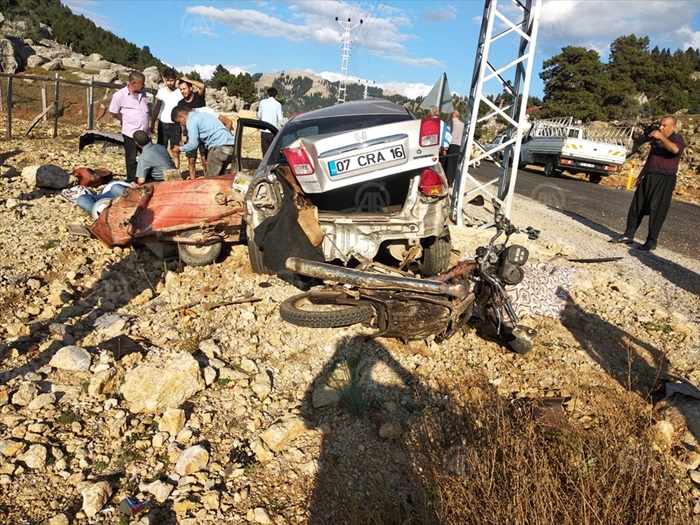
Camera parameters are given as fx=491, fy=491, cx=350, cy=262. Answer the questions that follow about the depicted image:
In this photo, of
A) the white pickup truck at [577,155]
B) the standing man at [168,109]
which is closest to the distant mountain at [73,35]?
the white pickup truck at [577,155]

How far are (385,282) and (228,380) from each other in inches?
51.0

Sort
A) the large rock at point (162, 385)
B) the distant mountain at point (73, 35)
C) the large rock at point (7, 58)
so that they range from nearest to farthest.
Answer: the large rock at point (162, 385) < the large rock at point (7, 58) < the distant mountain at point (73, 35)

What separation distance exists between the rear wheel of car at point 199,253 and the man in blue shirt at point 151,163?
70.3 inches

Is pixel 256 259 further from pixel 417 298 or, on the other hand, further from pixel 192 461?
pixel 192 461

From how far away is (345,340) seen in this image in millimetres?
4043

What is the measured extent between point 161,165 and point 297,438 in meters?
5.14

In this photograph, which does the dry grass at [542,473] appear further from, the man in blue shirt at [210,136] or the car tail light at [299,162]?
the man in blue shirt at [210,136]

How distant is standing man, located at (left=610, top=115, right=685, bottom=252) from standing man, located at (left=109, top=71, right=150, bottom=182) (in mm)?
7585

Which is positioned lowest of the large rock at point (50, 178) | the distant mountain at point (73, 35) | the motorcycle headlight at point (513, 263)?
the large rock at point (50, 178)

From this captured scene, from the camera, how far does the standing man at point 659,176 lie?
21.8 ft

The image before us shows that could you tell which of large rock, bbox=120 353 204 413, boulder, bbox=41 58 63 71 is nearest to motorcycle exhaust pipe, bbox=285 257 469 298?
large rock, bbox=120 353 204 413

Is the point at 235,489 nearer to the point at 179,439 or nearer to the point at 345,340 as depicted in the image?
the point at 179,439

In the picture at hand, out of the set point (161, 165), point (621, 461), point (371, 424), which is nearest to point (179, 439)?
point (371, 424)

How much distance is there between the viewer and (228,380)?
343 cm
